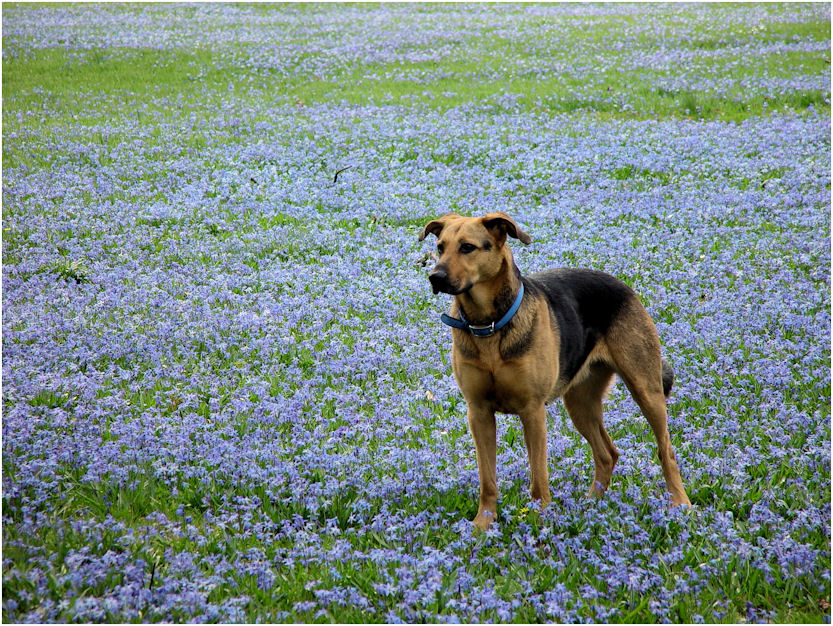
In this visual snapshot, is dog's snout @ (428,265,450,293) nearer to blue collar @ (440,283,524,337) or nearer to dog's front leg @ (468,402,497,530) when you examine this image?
blue collar @ (440,283,524,337)

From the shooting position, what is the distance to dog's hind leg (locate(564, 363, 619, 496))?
17.7 ft

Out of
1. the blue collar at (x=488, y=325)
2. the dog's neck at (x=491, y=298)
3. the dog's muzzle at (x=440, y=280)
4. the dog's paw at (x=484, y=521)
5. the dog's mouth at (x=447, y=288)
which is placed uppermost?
the dog's muzzle at (x=440, y=280)

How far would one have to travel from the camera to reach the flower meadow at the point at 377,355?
13.8 ft

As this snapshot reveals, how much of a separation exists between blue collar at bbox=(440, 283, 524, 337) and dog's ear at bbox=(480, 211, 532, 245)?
0.36 meters

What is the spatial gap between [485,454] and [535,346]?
816 millimetres

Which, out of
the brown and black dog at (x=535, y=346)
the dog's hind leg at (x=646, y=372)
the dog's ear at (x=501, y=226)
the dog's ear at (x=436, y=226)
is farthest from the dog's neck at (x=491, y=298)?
the dog's hind leg at (x=646, y=372)

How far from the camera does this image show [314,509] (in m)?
4.87

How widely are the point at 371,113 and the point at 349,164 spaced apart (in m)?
4.48

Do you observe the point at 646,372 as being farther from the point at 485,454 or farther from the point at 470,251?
the point at 470,251

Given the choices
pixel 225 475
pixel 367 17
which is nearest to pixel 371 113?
pixel 225 475

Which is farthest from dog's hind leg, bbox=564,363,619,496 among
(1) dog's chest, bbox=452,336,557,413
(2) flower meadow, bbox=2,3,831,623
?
(1) dog's chest, bbox=452,336,557,413

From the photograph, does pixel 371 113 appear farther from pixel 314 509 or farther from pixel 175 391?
pixel 314 509

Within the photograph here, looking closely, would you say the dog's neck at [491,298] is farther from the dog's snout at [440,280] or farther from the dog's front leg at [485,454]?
the dog's front leg at [485,454]

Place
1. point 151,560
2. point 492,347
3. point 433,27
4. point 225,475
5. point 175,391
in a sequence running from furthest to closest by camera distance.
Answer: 1. point 433,27
2. point 175,391
3. point 225,475
4. point 492,347
5. point 151,560
